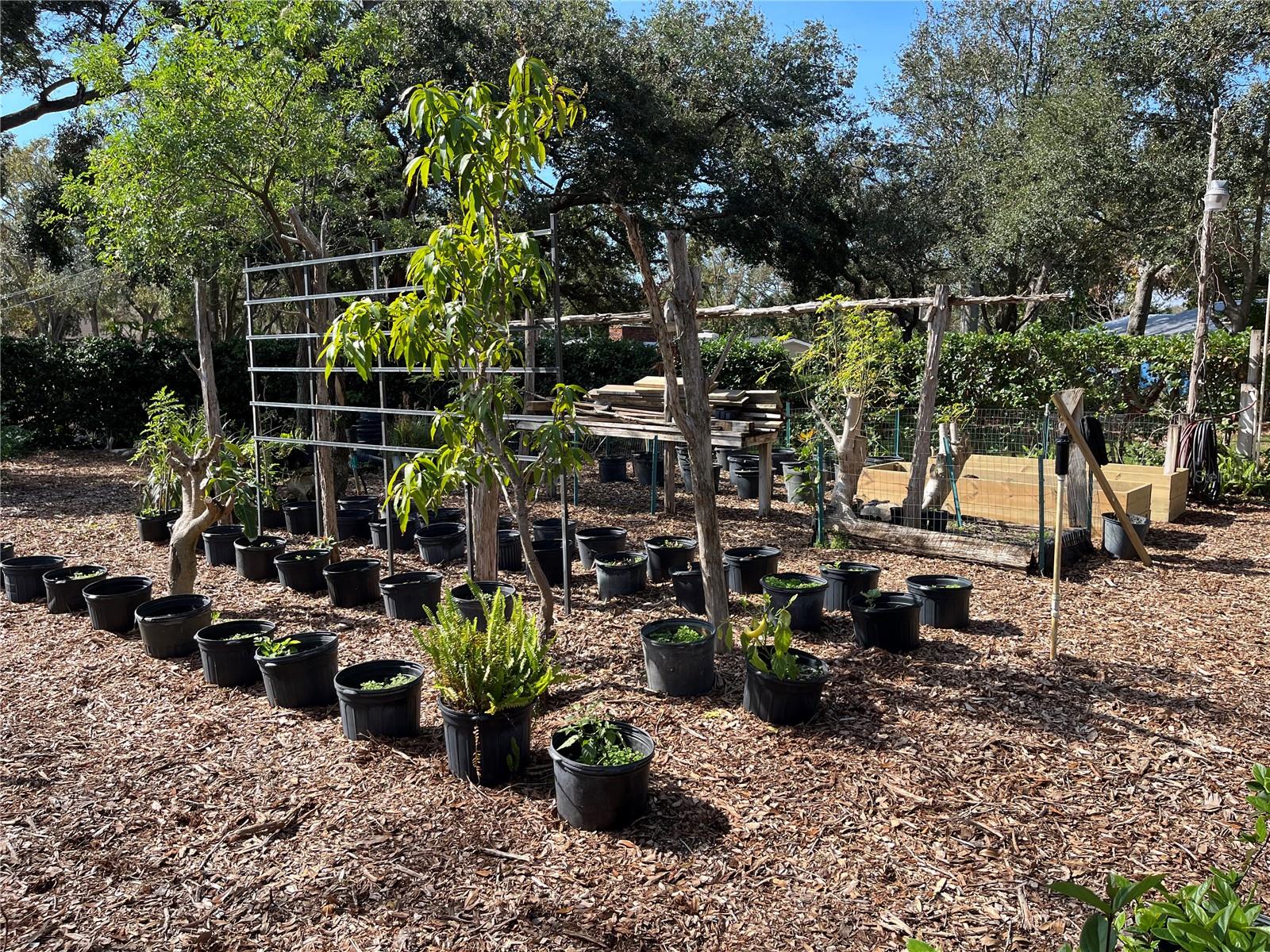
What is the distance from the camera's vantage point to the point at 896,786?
11.3 ft

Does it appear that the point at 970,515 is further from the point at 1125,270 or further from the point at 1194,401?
the point at 1125,270

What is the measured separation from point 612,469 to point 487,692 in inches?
336

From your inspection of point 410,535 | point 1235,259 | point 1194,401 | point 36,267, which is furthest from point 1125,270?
point 36,267

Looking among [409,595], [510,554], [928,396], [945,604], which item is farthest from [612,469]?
[945,604]

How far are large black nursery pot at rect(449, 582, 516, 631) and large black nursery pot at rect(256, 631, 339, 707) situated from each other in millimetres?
724

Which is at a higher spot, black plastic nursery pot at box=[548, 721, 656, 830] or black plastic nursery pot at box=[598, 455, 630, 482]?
black plastic nursery pot at box=[598, 455, 630, 482]

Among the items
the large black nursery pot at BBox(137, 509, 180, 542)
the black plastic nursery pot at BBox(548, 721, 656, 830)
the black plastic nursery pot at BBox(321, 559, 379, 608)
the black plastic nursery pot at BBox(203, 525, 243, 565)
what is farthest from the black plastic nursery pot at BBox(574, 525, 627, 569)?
the large black nursery pot at BBox(137, 509, 180, 542)

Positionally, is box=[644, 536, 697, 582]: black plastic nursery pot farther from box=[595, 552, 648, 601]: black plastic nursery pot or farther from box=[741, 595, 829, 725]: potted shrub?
box=[741, 595, 829, 725]: potted shrub

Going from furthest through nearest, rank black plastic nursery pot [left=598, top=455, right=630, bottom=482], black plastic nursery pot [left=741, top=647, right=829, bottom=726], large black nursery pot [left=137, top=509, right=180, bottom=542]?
black plastic nursery pot [left=598, top=455, right=630, bottom=482] < large black nursery pot [left=137, top=509, right=180, bottom=542] < black plastic nursery pot [left=741, top=647, right=829, bottom=726]

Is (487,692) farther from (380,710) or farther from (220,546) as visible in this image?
(220,546)

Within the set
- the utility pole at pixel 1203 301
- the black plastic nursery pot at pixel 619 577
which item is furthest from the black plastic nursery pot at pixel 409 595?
the utility pole at pixel 1203 301

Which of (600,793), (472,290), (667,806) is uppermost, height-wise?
(472,290)

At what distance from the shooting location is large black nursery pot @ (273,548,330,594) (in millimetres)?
6371

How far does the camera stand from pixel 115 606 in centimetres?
550
